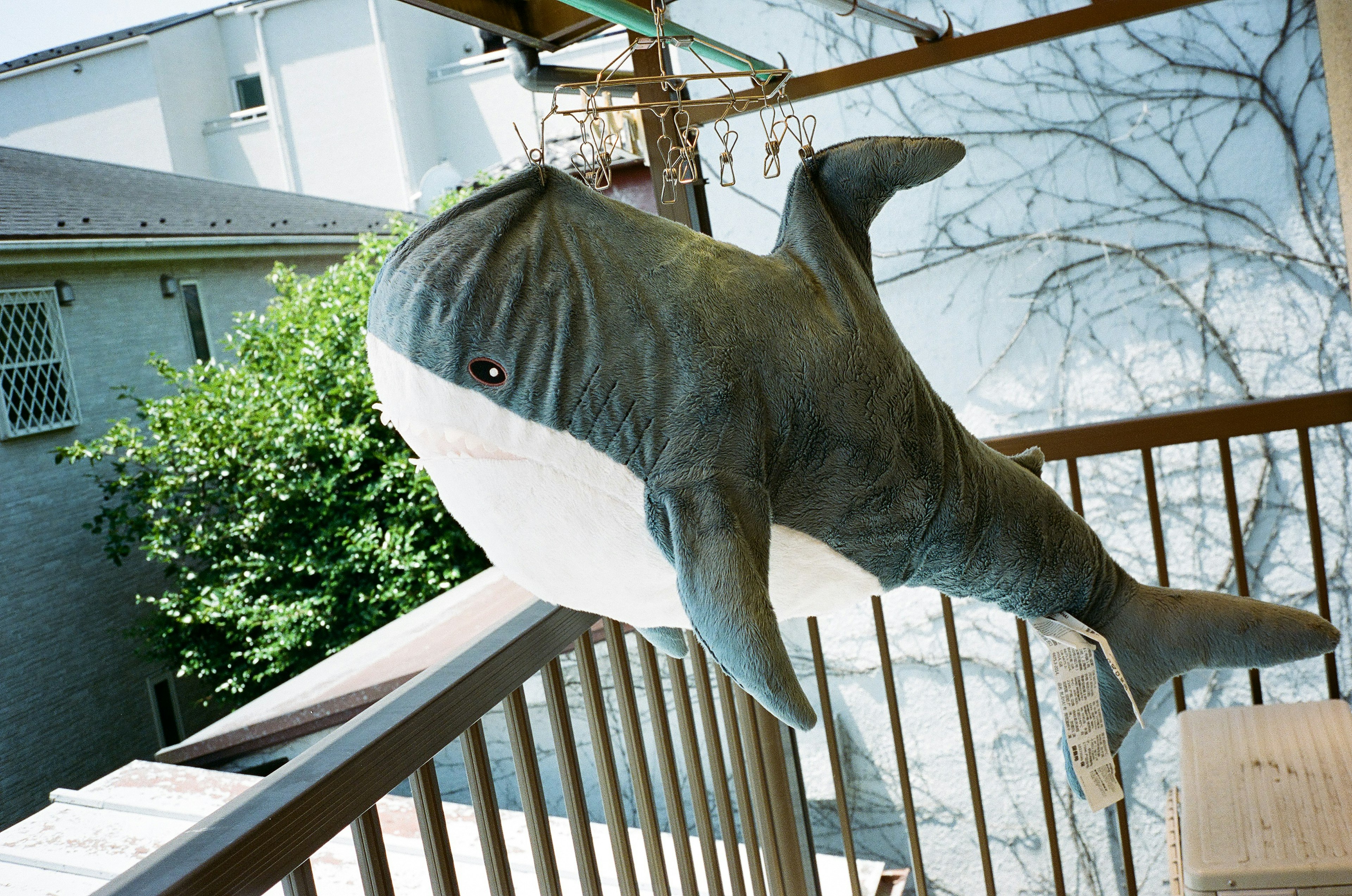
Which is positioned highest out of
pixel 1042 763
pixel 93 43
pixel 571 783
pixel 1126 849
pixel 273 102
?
pixel 93 43

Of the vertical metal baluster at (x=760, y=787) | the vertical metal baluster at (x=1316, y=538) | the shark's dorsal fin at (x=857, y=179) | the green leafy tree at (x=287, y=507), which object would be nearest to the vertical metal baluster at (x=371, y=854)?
the shark's dorsal fin at (x=857, y=179)

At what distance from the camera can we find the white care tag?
1.07 m

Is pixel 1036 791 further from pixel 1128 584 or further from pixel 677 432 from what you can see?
pixel 677 432

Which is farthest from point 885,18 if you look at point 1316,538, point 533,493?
point 1316,538

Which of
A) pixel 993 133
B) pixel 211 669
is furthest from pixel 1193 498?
pixel 211 669

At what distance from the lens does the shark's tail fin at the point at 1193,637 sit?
3.48 ft

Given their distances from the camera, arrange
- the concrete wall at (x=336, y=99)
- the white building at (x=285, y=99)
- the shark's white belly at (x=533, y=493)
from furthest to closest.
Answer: the concrete wall at (x=336, y=99), the white building at (x=285, y=99), the shark's white belly at (x=533, y=493)

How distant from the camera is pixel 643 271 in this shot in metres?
0.77

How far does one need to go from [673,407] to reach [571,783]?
0.67m

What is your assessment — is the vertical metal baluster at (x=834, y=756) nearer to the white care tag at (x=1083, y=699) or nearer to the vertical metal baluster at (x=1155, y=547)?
the vertical metal baluster at (x=1155, y=547)

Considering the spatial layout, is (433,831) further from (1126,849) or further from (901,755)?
(1126,849)

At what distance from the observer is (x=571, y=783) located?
4.02 ft

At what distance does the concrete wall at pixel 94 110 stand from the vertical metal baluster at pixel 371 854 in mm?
12787

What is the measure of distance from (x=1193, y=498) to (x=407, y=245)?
131 inches
